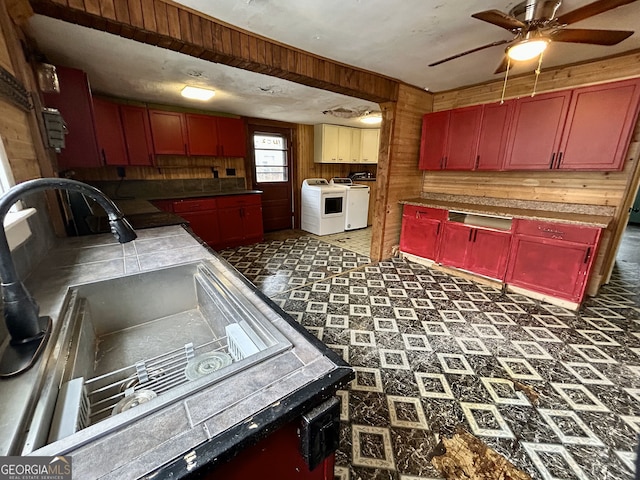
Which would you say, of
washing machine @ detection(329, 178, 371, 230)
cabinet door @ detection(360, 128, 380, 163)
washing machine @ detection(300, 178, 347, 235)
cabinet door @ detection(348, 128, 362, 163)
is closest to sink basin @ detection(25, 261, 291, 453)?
washing machine @ detection(300, 178, 347, 235)

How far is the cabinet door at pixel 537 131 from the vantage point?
8.38 ft

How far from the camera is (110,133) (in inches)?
132

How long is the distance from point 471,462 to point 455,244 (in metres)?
2.42

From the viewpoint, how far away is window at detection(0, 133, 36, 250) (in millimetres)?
986

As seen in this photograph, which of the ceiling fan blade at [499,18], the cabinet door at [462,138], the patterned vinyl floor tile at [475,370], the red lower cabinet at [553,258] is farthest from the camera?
the cabinet door at [462,138]

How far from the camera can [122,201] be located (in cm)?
353

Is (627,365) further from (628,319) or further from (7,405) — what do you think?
(7,405)

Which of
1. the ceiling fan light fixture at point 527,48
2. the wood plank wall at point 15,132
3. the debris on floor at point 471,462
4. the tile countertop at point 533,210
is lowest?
the debris on floor at point 471,462

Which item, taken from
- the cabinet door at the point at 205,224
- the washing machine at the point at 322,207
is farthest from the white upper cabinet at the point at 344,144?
the cabinet door at the point at 205,224

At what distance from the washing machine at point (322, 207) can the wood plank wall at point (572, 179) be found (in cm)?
234

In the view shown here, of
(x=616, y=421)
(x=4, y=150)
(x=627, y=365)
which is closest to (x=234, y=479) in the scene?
(x=4, y=150)

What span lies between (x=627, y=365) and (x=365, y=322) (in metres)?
1.83

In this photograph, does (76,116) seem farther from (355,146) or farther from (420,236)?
(355,146)

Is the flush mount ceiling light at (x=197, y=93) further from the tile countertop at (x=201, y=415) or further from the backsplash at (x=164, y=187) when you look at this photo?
the tile countertop at (x=201, y=415)
